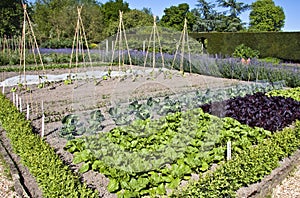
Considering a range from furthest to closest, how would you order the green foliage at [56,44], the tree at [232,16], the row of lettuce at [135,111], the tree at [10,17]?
the tree at [232,16], the tree at [10,17], the green foliage at [56,44], the row of lettuce at [135,111]

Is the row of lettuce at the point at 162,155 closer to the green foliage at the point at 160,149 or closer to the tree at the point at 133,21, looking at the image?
the green foliage at the point at 160,149

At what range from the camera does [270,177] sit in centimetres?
328

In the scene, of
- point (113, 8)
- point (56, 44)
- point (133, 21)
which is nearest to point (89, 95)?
point (56, 44)

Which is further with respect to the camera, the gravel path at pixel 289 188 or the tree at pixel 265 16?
the tree at pixel 265 16

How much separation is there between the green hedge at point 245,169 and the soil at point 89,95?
89 cm

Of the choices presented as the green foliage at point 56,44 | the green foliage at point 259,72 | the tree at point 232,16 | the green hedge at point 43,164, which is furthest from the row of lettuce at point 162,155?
the tree at point 232,16

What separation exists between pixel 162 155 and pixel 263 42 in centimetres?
1438

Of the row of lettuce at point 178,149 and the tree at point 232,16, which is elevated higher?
the tree at point 232,16

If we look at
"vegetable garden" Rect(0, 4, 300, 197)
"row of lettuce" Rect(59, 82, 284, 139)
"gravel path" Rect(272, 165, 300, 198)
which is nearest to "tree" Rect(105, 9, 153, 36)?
"vegetable garden" Rect(0, 4, 300, 197)

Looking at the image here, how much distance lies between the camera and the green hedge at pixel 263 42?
15086 mm

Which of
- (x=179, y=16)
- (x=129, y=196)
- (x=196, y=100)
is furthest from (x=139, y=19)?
(x=129, y=196)

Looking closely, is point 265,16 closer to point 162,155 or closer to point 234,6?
point 234,6

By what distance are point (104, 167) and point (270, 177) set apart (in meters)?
1.74

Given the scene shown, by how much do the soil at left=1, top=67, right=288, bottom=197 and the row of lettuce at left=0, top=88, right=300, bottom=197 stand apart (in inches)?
7.6
